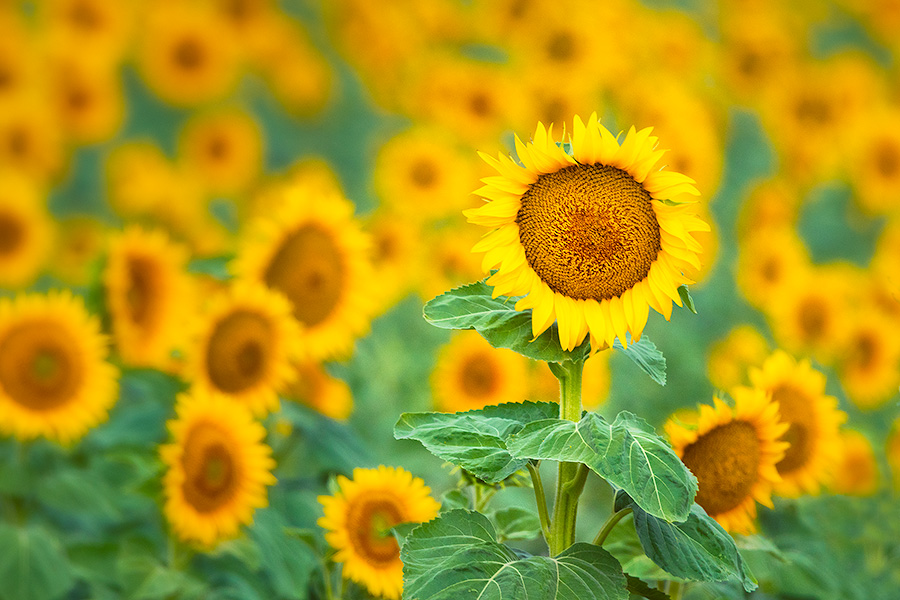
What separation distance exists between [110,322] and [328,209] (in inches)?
22.2

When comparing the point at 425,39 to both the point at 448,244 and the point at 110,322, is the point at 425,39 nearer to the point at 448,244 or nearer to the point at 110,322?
the point at 448,244

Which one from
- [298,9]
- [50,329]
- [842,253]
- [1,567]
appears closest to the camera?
[1,567]

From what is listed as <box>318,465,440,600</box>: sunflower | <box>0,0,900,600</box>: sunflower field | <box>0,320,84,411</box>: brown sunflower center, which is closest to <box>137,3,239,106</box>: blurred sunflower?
<box>0,0,900,600</box>: sunflower field

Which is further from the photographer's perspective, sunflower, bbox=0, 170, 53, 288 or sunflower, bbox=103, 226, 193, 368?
sunflower, bbox=0, 170, 53, 288

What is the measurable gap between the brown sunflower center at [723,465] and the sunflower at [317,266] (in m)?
1.02

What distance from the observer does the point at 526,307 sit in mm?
949

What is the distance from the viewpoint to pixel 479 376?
2297mm

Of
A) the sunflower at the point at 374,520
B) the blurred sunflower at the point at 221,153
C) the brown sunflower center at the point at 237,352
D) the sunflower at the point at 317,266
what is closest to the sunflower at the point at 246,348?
the brown sunflower center at the point at 237,352

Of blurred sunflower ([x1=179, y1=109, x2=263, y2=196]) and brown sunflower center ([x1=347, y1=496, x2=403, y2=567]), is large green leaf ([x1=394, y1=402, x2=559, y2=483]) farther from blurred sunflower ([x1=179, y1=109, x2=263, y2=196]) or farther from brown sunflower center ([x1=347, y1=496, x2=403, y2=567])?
blurred sunflower ([x1=179, y1=109, x2=263, y2=196])

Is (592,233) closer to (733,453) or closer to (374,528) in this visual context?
(733,453)

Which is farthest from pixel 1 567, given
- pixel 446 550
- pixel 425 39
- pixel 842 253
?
pixel 842 253

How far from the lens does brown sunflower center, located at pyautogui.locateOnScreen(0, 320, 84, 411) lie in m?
1.83

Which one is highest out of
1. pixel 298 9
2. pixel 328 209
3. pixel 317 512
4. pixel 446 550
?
pixel 298 9

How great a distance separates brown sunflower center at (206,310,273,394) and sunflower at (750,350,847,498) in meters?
0.93
